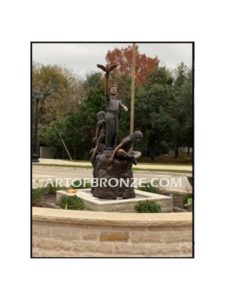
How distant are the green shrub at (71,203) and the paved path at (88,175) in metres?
0.35

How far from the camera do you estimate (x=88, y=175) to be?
6.61 metres

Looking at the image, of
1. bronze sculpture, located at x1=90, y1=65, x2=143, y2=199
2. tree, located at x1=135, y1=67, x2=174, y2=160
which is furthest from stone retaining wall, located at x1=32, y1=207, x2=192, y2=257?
tree, located at x1=135, y1=67, x2=174, y2=160

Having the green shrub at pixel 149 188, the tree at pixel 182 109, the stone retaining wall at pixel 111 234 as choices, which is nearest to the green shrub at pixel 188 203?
the green shrub at pixel 149 188

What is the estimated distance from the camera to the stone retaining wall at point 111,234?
522 centimetres

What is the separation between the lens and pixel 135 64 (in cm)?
632

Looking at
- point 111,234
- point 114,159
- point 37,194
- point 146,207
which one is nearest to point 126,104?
point 114,159

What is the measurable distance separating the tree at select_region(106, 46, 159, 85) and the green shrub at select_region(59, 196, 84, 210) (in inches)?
63.1

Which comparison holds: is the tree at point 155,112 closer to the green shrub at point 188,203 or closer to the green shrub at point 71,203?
the green shrub at point 188,203

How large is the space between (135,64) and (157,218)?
2.12 meters

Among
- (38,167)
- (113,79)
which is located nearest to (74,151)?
(38,167)

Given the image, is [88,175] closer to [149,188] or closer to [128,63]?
[149,188]

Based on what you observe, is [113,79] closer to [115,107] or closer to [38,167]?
[115,107]

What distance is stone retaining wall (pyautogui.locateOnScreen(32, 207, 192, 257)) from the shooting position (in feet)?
17.1

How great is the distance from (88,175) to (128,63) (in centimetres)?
159
